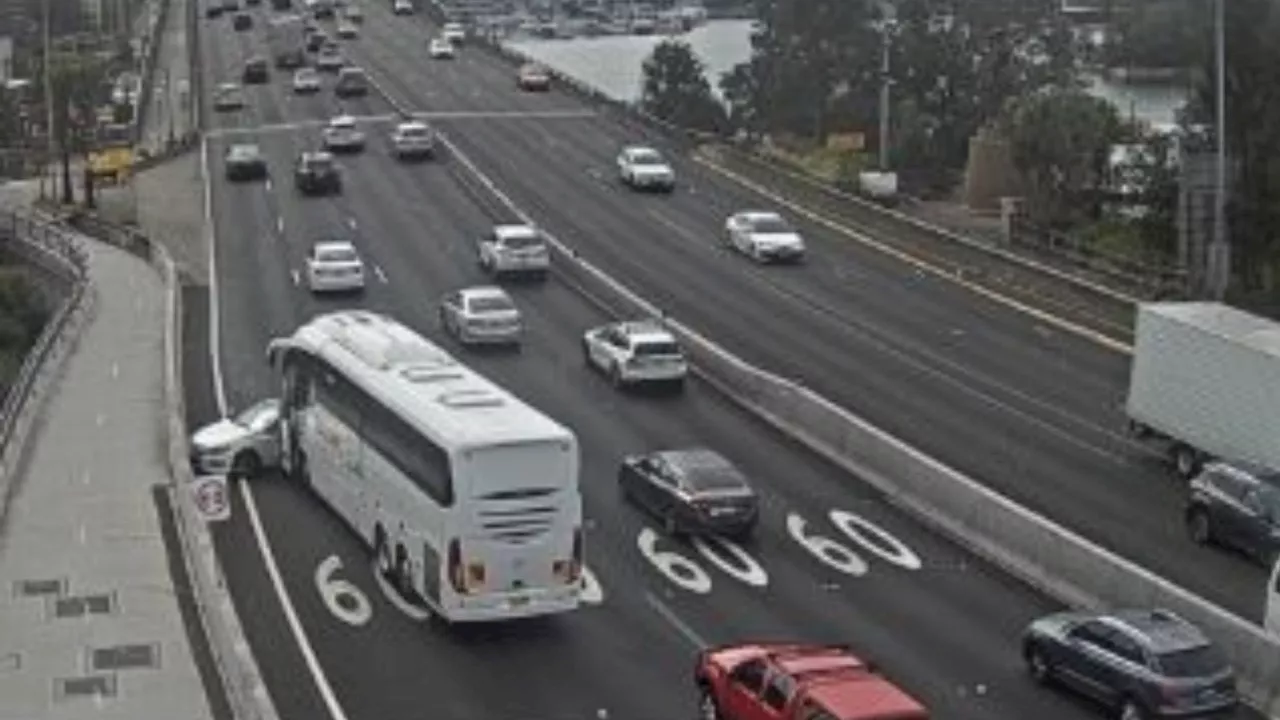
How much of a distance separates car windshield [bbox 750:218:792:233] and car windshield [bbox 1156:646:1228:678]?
124 ft

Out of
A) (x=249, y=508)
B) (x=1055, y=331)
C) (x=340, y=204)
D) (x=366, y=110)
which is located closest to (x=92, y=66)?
(x=366, y=110)

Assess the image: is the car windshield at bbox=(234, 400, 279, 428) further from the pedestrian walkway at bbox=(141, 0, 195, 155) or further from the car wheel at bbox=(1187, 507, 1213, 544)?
the pedestrian walkway at bbox=(141, 0, 195, 155)

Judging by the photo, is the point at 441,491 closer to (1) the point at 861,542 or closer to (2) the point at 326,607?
(2) the point at 326,607

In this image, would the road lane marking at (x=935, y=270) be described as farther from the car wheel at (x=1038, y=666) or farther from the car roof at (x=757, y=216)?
the car wheel at (x=1038, y=666)

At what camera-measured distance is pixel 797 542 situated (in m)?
35.2

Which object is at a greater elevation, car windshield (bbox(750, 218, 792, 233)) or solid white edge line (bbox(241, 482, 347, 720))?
car windshield (bbox(750, 218, 792, 233))

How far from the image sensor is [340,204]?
71938 mm

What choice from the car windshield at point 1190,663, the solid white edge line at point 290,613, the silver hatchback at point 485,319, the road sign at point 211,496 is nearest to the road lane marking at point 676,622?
the solid white edge line at point 290,613

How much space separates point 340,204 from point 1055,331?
90.4 ft

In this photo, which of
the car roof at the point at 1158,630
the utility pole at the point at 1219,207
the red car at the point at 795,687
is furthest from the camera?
the utility pole at the point at 1219,207

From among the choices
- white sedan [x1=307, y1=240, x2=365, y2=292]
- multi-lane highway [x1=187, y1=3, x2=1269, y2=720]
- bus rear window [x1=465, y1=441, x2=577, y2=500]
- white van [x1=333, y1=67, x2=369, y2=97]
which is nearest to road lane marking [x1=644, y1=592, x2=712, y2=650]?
multi-lane highway [x1=187, y1=3, x2=1269, y2=720]

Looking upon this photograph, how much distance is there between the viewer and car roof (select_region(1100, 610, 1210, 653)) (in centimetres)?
2648

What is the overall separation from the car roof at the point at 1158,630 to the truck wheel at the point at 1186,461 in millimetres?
12299

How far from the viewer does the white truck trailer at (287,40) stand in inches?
4722
